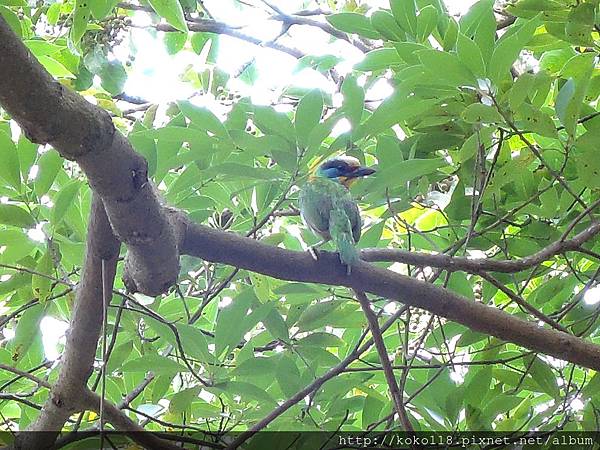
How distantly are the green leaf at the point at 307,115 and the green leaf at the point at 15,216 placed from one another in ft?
1.87

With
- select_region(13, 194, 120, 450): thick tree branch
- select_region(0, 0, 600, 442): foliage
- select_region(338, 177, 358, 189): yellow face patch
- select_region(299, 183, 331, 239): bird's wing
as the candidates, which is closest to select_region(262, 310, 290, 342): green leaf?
select_region(0, 0, 600, 442): foliage

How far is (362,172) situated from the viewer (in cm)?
209

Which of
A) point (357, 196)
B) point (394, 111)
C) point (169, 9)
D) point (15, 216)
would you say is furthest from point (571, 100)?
point (15, 216)

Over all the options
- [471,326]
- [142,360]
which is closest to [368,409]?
[471,326]

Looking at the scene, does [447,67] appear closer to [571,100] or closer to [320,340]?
[571,100]

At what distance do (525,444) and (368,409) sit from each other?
0.36 m

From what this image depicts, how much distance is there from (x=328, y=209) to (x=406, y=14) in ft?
1.69

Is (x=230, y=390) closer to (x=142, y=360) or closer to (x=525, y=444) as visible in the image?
(x=142, y=360)

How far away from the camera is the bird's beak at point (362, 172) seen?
1.97 m

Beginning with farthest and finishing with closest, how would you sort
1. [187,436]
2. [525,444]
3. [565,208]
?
[565,208], [525,444], [187,436]

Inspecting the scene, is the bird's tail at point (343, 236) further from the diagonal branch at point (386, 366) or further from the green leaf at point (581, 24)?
the green leaf at point (581, 24)

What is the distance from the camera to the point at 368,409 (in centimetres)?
174

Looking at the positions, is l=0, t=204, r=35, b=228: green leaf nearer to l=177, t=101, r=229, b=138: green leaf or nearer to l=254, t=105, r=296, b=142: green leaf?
l=177, t=101, r=229, b=138: green leaf

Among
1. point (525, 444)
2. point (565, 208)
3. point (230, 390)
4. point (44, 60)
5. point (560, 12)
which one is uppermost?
point (44, 60)
